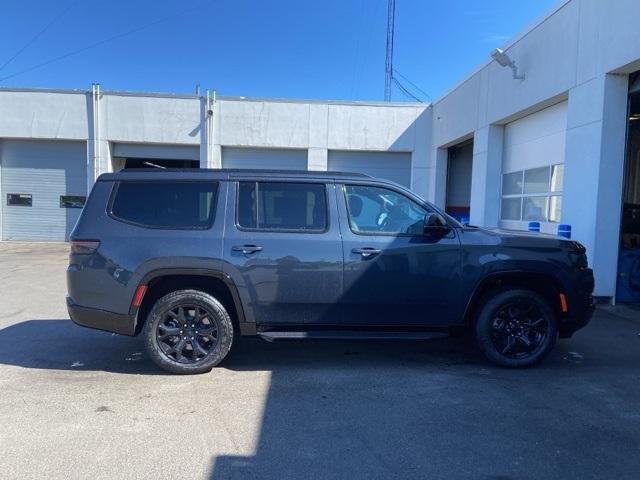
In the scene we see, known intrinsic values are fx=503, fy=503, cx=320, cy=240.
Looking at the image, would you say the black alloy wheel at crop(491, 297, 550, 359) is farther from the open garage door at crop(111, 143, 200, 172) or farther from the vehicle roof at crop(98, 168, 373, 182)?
the open garage door at crop(111, 143, 200, 172)

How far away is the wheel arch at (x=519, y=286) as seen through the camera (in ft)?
16.7

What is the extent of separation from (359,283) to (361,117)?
43.8 feet

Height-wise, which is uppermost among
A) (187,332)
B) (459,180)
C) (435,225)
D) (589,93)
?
(589,93)

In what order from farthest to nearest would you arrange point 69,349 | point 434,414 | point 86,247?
point 69,349 → point 86,247 → point 434,414

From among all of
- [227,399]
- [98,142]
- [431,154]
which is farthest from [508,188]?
[98,142]

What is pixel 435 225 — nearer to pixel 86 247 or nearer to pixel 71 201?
pixel 86 247

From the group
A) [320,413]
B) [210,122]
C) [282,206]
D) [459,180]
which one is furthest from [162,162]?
[320,413]

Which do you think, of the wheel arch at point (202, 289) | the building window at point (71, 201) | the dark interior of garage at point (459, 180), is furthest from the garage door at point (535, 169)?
the building window at point (71, 201)

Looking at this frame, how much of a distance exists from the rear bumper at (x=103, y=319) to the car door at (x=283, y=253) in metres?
1.09

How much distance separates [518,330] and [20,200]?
18.3 metres

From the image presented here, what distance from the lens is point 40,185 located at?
18.0 meters

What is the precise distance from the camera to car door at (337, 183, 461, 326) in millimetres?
4941

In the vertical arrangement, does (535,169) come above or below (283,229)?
above

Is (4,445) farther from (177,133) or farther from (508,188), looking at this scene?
(177,133)
